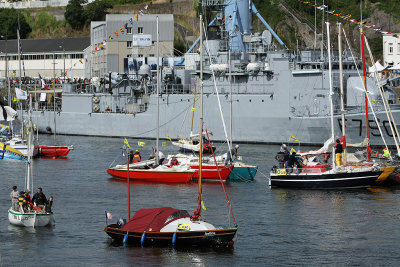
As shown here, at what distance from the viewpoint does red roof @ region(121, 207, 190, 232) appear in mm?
32250

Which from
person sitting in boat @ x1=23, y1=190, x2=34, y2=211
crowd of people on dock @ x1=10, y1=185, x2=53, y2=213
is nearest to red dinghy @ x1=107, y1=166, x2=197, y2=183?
crowd of people on dock @ x1=10, y1=185, x2=53, y2=213

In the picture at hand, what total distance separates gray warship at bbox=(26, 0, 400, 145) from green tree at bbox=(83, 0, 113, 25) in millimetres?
49172

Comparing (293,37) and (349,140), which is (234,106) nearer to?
(349,140)

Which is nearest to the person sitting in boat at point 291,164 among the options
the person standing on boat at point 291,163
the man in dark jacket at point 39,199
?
the person standing on boat at point 291,163

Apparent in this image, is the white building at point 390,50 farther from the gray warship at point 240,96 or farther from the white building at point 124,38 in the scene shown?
the white building at point 124,38

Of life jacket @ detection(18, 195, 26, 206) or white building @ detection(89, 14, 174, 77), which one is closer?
life jacket @ detection(18, 195, 26, 206)

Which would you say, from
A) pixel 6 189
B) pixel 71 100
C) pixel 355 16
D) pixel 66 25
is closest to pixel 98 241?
pixel 6 189

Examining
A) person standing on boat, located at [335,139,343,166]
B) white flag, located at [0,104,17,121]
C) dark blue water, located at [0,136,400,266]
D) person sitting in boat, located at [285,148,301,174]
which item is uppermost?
white flag, located at [0,104,17,121]

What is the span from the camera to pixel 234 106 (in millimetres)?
75062

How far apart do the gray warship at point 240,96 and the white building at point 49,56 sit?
38552 mm

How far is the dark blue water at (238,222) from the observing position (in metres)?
31.5

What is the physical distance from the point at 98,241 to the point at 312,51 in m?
43.6

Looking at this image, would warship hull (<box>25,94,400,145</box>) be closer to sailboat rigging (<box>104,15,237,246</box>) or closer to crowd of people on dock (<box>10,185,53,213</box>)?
crowd of people on dock (<box>10,185,53,213</box>)

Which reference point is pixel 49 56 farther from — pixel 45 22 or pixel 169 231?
pixel 169 231
